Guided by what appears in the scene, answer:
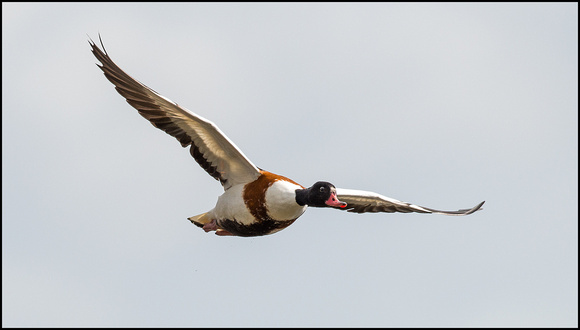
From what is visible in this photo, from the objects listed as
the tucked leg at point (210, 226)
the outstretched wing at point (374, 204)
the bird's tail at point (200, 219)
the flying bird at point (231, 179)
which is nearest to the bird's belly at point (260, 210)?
the flying bird at point (231, 179)

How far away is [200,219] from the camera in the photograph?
49.9 ft

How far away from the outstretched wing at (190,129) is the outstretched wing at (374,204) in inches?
64.7

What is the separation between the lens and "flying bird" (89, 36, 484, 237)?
13.6 meters

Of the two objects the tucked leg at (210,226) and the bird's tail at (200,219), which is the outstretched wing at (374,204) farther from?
the bird's tail at (200,219)

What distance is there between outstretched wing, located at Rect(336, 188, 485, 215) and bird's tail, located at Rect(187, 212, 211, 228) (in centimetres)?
214

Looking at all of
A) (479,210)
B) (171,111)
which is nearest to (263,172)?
(171,111)

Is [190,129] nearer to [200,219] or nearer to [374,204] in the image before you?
[200,219]

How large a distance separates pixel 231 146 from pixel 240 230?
1.40 m

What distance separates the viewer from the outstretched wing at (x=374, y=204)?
1488 cm

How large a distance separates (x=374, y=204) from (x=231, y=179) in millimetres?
2617

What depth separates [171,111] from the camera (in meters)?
13.8

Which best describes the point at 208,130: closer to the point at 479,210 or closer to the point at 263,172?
the point at 263,172

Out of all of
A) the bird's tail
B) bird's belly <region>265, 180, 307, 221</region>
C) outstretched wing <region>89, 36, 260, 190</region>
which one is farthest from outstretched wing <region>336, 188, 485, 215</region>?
the bird's tail

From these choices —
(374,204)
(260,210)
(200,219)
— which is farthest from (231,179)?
(374,204)
